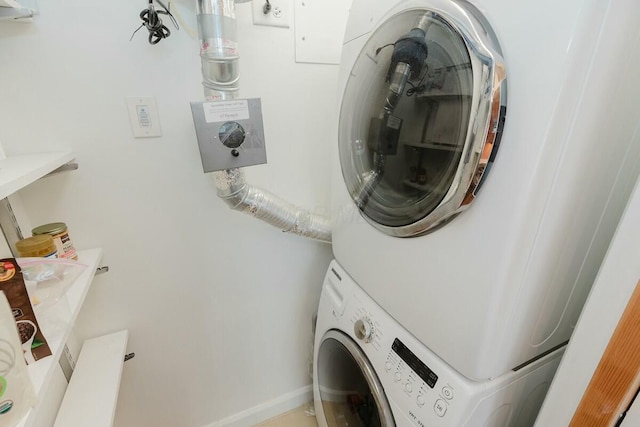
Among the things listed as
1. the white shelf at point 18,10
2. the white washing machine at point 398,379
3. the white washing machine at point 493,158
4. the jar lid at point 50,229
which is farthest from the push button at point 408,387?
the white shelf at point 18,10

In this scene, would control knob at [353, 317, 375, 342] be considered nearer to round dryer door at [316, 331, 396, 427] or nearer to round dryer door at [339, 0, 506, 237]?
round dryer door at [316, 331, 396, 427]

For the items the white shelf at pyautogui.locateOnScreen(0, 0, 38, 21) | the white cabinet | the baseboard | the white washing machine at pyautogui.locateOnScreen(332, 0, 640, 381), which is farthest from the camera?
the baseboard

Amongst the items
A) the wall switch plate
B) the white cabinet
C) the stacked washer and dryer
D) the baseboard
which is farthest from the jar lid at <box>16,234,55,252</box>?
the baseboard

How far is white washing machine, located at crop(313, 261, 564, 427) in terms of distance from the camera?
24.3 inches

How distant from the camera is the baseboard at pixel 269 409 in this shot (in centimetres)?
138

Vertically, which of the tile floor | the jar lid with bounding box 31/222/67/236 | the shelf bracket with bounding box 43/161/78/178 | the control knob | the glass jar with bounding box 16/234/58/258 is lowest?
the tile floor

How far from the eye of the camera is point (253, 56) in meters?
0.92

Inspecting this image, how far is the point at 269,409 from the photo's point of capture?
57.1 inches

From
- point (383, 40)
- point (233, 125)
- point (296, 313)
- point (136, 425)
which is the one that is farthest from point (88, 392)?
point (383, 40)

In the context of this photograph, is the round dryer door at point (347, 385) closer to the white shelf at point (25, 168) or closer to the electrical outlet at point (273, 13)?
the white shelf at point (25, 168)

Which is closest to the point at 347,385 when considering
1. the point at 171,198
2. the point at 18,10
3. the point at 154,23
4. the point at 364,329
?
the point at 364,329

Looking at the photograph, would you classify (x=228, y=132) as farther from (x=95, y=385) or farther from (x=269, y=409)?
(x=269, y=409)

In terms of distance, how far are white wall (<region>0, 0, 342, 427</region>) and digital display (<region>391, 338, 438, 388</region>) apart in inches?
23.5

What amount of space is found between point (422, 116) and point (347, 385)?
933mm
